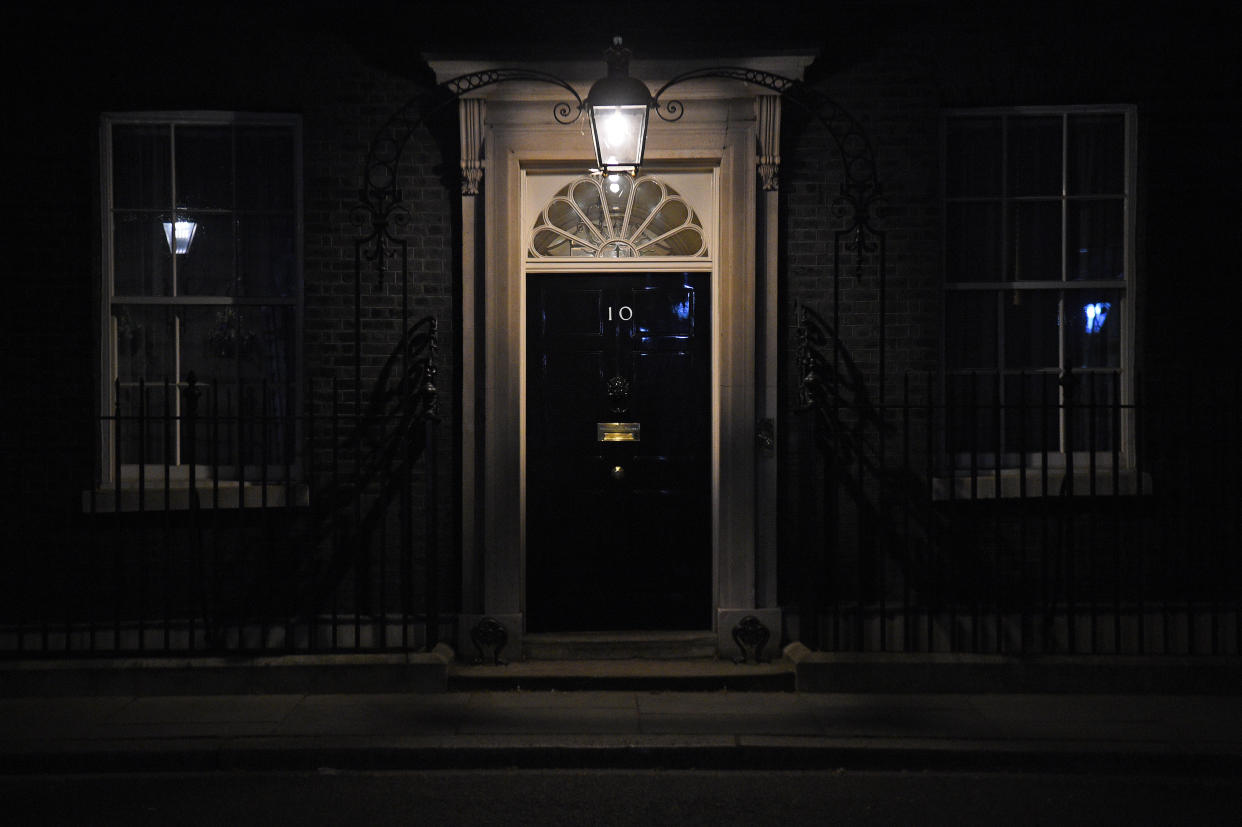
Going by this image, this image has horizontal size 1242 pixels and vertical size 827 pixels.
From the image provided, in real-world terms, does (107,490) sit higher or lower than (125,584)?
higher

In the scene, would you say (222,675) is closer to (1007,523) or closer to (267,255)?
(267,255)

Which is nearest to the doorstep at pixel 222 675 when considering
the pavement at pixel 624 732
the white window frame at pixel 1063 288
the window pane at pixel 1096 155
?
the pavement at pixel 624 732

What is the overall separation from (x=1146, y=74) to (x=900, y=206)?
183 centimetres

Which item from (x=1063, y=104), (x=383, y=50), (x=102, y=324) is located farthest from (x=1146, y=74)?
(x=102, y=324)

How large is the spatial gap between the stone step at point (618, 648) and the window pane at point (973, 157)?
11.3ft

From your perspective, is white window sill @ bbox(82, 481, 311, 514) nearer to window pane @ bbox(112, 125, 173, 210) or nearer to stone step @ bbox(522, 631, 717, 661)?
stone step @ bbox(522, 631, 717, 661)

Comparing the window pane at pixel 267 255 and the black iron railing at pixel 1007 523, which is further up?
the window pane at pixel 267 255

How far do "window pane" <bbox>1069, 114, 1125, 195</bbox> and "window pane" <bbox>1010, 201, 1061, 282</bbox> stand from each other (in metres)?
0.23

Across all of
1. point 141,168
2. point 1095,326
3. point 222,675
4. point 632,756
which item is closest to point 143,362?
point 141,168

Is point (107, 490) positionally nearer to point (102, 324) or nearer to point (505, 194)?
point (102, 324)

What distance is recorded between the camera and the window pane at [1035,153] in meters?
7.76

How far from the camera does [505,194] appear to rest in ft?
24.3

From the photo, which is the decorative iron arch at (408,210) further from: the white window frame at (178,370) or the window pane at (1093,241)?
the window pane at (1093,241)

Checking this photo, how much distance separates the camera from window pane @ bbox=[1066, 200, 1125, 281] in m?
7.79
